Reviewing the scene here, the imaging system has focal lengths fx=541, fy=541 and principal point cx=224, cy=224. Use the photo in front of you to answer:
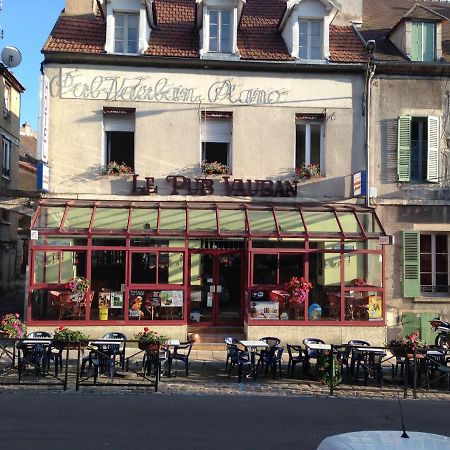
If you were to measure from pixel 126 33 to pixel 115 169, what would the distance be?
3631 mm

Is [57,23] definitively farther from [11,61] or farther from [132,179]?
[132,179]

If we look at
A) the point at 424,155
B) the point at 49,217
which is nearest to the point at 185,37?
the point at 49,217

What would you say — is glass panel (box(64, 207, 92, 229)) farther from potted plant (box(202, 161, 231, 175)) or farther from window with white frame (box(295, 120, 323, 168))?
window with white frame (box(295, 120, 323, 168))

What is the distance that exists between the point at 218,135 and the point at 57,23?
5253 mm

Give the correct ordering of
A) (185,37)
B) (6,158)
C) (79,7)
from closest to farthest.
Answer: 1. (185,37)
2. (79,7)
3. (6,158)

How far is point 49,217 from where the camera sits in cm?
1332

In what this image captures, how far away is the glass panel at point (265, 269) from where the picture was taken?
1371 cm

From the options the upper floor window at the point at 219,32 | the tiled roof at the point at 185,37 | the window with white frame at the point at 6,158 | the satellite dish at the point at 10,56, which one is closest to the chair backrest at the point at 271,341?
the tiled roof at the point at 185,37

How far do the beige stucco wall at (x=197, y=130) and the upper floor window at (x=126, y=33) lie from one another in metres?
0.68

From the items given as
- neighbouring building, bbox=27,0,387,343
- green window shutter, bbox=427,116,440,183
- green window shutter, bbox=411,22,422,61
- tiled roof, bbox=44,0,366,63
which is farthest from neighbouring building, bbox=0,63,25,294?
green window shutter, bbox=427,116,440,183

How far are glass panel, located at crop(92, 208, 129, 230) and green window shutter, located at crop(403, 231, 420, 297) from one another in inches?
284

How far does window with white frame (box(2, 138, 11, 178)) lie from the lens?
20125 mm

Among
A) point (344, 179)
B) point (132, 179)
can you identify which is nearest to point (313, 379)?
point (344, 179)

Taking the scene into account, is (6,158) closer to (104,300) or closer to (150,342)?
(104,300)
